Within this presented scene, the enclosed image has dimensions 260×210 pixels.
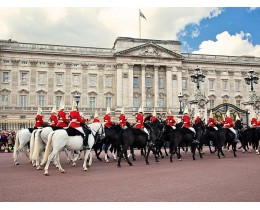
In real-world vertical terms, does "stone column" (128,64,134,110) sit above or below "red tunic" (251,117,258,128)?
above

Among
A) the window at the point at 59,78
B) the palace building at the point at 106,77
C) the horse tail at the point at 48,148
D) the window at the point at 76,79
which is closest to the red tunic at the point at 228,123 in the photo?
the horse tail at the point at 48,148

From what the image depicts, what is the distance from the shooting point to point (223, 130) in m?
18.1

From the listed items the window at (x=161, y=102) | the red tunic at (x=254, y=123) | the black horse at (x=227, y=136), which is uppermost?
the window at (x=161, y=102)

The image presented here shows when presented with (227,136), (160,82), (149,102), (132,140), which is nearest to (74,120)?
(132,140)

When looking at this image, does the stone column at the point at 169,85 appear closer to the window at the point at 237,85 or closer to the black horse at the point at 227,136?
the window at the point at 237,85

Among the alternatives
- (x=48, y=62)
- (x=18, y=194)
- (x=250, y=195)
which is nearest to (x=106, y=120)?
(x=18, y=194)

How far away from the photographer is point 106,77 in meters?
54.1

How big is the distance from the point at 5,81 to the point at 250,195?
48.6 metres

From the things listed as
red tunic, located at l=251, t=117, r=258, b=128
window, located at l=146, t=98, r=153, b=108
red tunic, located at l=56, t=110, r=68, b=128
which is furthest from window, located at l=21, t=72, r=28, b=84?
red tunic, located at l=56, t=110, r=68, b=128

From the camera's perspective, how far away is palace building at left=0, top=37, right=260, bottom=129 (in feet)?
165

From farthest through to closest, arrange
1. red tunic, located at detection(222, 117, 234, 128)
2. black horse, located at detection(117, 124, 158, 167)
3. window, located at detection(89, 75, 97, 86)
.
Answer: window, located at detection(89, 75, 97, 86) → red tunic, located at detection(222, 117, 234, 128) → black horse, located at detection(117, 124, 158, 167)

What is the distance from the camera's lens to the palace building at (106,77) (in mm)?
50188

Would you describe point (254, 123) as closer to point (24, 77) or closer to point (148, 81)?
point (148, 81)

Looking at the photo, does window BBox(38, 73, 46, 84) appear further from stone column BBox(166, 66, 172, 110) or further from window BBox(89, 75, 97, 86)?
stone column BBox(166, 66, 172, 110)
